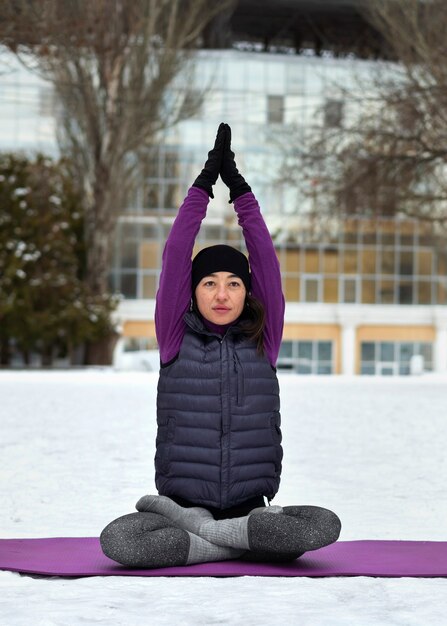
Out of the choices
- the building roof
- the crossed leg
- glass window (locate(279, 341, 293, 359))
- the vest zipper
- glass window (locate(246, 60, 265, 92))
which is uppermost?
the building roof

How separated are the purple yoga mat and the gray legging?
0.05 m

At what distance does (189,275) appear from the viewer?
5312 mm

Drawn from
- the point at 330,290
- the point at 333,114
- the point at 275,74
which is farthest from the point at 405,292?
the point at 333,114

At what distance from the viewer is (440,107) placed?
23016 millimetres

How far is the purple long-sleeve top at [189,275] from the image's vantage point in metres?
5.23

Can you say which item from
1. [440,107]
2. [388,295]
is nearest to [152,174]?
[388,295]

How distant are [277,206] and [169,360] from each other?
138ft

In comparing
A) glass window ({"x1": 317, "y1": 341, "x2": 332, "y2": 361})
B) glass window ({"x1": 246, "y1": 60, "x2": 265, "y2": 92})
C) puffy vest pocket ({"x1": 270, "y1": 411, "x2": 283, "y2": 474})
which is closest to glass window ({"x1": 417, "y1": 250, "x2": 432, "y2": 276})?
glass window ({"x1": 317, "y1": 341, "x2": 332, "y2": 361})

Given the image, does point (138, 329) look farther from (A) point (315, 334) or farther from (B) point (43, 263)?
(B) point (43, 263)

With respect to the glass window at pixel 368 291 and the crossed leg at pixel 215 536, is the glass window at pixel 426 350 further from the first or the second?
the crossed leg at pixel 215 536

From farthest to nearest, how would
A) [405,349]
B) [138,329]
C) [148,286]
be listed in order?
[405,349] → [148,286] → [138,329]

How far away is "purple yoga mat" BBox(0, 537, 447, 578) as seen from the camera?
15.1 ft

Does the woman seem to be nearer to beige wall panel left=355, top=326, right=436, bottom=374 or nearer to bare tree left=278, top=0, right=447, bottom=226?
bare tree left=278, top=0, right=447, bottom=226

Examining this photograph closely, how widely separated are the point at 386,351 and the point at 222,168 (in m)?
41.3
